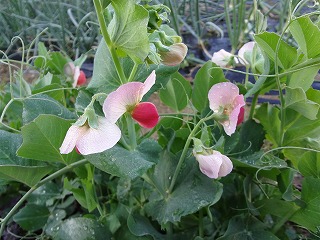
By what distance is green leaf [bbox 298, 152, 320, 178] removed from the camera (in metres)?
0.60

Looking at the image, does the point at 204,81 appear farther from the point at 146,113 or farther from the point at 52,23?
the point at 52,23

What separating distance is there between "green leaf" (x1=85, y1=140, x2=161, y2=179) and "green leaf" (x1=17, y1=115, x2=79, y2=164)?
0.20 ft

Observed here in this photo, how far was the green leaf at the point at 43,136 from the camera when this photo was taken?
1.74 ft

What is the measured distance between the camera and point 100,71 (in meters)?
0.60

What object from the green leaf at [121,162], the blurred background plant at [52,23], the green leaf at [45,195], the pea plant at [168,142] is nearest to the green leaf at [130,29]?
the pea plant at [168,142]

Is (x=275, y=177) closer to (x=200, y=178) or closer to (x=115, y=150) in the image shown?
(x=200, y=178)

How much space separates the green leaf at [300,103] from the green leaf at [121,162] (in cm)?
19

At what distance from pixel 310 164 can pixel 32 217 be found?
45cm

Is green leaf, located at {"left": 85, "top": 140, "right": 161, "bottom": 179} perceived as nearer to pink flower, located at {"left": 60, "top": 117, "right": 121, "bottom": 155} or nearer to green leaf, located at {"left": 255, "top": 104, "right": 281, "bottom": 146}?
pink flower, located at {"left": 60, "top": 117, "right": 121, "bottom": 155}

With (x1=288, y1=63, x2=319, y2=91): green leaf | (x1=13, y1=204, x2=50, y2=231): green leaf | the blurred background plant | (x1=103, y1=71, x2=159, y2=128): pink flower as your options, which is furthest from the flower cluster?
the blurred background plant

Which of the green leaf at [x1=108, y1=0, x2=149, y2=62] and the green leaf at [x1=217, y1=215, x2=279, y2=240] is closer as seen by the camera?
the green leaf at [x1=108, y1=0, x2=149, y2=62]

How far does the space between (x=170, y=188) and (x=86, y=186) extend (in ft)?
0.41

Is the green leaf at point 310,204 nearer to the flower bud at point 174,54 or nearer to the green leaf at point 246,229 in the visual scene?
the green leaf at point 246,229

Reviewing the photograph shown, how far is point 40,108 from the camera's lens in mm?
623
